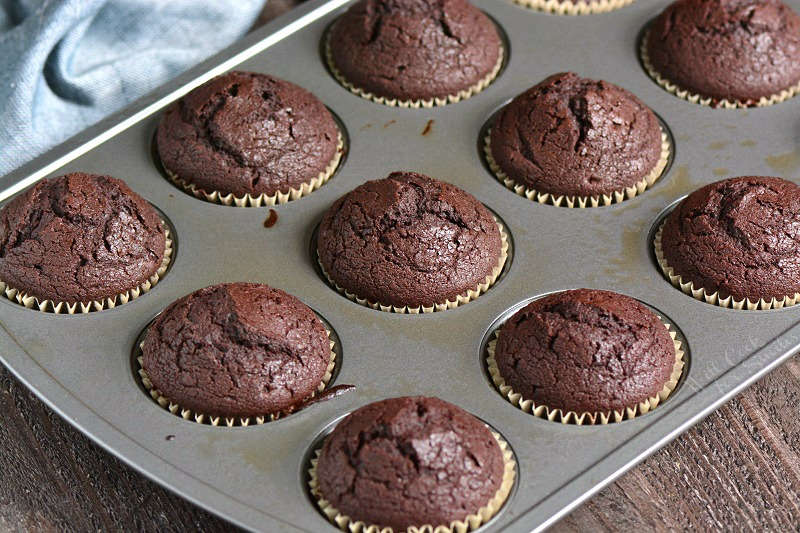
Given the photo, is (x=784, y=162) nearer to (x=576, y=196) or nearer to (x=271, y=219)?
(x=576, y=196)

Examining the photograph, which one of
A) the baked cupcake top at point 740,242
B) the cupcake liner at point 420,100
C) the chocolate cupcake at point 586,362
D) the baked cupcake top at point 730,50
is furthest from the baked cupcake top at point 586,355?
the baked cupcake top at point 730,50

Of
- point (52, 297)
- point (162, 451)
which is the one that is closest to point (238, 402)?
point (162, 451)

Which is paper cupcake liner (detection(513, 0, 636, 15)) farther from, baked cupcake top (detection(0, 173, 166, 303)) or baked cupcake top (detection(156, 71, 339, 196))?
baked cupcake top (detection(0, 173, 166, 303))

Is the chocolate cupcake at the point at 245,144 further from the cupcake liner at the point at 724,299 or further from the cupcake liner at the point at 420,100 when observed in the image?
the cupcake liner at the point at 724,299

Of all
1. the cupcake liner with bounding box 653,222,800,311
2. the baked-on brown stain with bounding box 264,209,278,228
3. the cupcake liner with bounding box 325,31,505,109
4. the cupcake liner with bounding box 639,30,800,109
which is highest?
the cupcake liner with bounding box 325,31,505,109

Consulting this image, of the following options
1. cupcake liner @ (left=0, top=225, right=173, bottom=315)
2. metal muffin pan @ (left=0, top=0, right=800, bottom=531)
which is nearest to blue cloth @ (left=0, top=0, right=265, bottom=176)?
metal muffin pan @ (left=0, top=0, right=800, bottom=531)

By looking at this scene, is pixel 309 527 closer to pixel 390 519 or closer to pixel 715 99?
pixel 390 519

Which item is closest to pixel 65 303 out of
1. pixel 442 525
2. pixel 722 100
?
pixel 442 525
